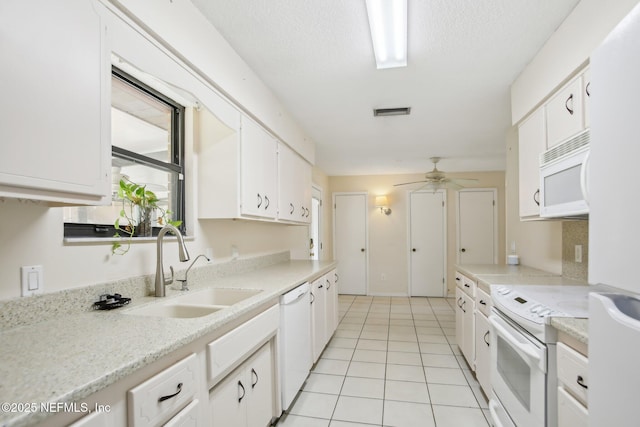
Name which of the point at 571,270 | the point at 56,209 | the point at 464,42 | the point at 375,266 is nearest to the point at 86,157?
the point at 56,209

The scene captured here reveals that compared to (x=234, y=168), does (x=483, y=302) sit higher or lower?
lower

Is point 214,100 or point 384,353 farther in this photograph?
point 384,353

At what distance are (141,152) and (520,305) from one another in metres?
2.29

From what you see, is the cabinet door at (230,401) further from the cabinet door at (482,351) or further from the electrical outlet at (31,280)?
the cabinet door at (482,351)

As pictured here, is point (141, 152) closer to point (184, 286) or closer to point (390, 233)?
point (184, 286)

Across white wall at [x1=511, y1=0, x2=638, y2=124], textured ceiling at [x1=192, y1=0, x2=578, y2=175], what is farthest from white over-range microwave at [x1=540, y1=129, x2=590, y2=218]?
textured ceiling at [x1=192, y1=0, x2=578, y2=175]

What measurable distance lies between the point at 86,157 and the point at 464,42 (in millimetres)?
2069

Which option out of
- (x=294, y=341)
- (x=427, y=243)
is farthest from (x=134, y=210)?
(x=427, y=243)

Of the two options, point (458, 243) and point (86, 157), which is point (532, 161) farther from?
point (458, 243)

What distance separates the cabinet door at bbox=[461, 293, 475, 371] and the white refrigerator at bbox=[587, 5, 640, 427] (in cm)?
186

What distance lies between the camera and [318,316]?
297 cm

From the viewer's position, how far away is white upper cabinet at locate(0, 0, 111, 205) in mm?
870

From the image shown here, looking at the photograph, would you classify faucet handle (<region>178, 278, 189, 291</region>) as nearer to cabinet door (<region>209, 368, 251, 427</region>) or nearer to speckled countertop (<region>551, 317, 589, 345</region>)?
cabinet door (<region>209, 368, 251, 427</region>)

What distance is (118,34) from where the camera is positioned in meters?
1.28
